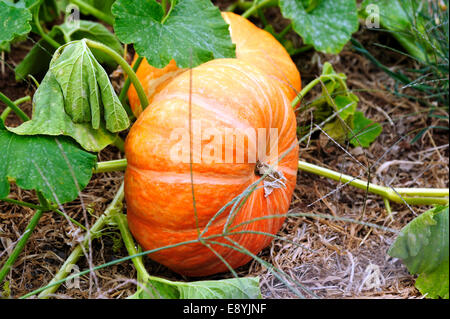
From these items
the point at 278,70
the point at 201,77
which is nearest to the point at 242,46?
the point at 278,70

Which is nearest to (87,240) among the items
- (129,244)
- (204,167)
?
(129,244)

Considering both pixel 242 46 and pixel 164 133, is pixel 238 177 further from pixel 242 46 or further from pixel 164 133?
pixel 242 46

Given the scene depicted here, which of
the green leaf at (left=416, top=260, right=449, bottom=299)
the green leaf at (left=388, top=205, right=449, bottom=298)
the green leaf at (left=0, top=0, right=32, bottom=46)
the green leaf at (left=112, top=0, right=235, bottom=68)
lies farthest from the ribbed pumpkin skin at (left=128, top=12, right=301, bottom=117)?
the green leaf at (left=416, top=260, right=449, bottom=299)

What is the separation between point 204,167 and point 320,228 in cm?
54

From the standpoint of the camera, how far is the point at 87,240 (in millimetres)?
1508

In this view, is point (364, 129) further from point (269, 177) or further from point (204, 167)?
point (204, 167)

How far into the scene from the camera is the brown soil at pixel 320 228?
147 cm

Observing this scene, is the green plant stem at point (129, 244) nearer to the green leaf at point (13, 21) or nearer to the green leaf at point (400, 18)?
the green leaf at point (13, 21)

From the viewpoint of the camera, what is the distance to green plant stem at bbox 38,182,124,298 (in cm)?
140

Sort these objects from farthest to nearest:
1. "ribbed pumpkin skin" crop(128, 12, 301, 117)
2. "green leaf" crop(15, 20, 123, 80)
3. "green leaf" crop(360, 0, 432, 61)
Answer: "green leaf" crop(360, 0, 432, 61) → "green leaf" crop(15, 20, 123, 80) → "ribbed pumpkin skin" crop(128, 12, 301, 117)

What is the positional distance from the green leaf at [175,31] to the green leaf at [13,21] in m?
0.25

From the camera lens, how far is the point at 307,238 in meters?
1.66

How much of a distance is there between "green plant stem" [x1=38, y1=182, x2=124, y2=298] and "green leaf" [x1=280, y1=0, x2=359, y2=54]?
0.87m

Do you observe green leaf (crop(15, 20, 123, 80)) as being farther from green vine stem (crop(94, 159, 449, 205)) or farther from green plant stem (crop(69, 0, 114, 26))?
green vine stem (crop(94, 159, 449, 205))
